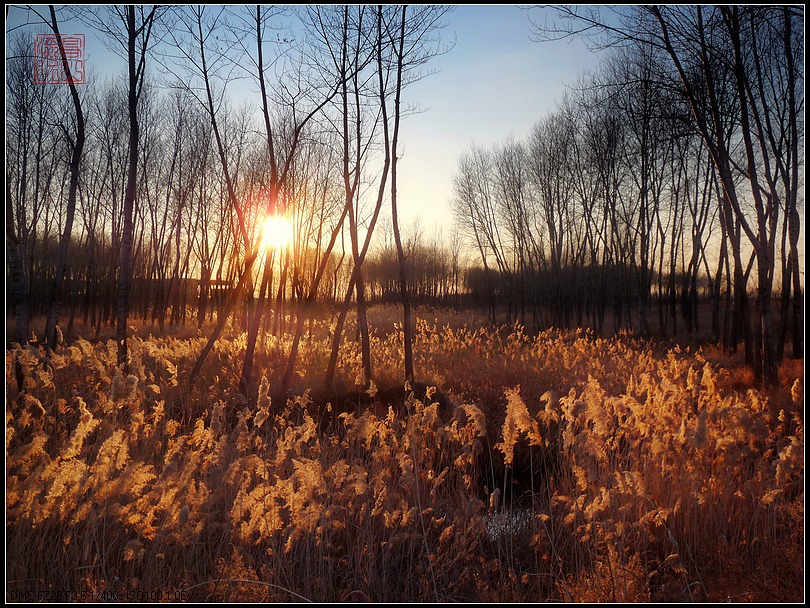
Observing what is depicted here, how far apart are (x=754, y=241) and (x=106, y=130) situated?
14.3 metres

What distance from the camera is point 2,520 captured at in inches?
90.3

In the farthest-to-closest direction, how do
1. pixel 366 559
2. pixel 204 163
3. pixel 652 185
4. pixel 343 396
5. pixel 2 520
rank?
pixel 204 163
pixel 652 185
pixel 343 396
pixel 366 559
pixel 2 520

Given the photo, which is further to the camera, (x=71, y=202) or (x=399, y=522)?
(x=71, y=202)

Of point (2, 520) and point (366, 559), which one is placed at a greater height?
point (2, 520)

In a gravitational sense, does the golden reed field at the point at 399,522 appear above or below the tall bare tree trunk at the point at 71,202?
below

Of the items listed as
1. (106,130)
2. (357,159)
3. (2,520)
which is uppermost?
(106,130)

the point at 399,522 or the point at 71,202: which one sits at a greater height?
the point at 71,202

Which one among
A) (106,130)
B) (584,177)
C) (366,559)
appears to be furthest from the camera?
(584,177)

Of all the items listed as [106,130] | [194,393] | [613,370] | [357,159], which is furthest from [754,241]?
[106,130]

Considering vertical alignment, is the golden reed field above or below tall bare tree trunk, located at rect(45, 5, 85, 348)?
below

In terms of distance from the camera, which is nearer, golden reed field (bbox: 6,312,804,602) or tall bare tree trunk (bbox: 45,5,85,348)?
golden reed field (bbox: 6,312,804,602)

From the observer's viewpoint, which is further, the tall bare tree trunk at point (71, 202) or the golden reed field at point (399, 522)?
the tall bare tree trunk at point (71, 202)

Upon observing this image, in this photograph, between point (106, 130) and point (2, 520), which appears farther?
point (106, 130)

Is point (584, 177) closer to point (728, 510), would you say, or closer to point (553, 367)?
point (553, 367)
